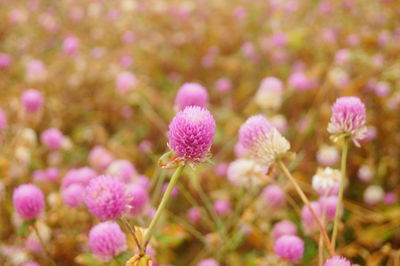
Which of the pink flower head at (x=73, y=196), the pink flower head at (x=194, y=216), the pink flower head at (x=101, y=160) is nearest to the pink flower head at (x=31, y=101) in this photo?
the pink flower head at (x=101, y=160)

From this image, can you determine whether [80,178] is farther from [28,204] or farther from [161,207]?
[161,207]

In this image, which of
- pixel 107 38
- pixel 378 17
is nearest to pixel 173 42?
pixel 107 38

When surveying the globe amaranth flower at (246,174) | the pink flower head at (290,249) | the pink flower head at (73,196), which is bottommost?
the pink flower head at (290,249)

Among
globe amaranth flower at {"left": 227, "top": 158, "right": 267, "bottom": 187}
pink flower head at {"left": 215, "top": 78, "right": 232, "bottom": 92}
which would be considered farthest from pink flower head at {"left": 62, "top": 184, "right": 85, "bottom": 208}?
pink flower head at {"left": 215, "top": 78, "right": 232, "bottom": 92}

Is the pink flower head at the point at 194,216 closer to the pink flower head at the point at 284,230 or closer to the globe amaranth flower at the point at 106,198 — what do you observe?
the pink flower head at the point at 284,230

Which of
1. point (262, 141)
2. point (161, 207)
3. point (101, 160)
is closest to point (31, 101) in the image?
point (101, 160)

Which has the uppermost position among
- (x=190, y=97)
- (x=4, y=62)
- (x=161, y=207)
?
(x=4, y=62)

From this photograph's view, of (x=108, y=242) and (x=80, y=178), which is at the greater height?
Answer: (x=80, y=178)

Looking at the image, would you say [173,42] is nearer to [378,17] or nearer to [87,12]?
[87,12]
